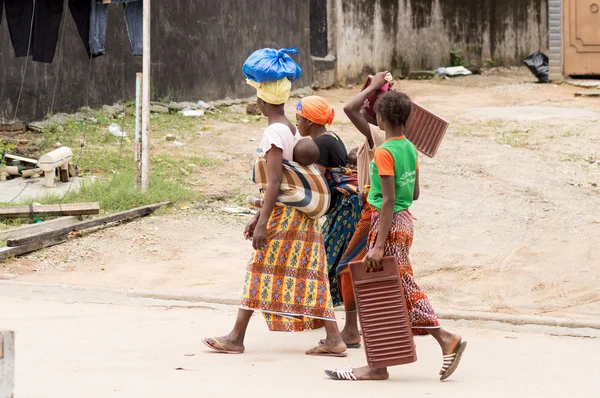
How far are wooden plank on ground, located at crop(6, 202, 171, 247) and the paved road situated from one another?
63.2 inches

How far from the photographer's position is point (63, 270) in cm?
841

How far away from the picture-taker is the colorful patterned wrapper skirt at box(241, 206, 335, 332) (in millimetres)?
5586

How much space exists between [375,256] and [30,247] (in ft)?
15.0

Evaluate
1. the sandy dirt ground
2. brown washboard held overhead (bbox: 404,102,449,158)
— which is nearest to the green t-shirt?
brown washboard held overhead (bbox: 404,102,449,158)

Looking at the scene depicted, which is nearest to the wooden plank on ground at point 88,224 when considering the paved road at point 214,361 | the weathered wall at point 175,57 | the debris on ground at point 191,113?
the paved road at point 214,361

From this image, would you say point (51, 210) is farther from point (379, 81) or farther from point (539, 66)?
point (539, 66)

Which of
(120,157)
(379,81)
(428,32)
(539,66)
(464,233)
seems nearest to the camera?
(379,81)

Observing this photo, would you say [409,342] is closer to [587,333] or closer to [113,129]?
[587,333]

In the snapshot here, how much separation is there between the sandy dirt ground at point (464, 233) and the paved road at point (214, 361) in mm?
861

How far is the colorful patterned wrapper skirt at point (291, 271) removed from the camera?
18.3 feet

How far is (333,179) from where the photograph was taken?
607 centimetres

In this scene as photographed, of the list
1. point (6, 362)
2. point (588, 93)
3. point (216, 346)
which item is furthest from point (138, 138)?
point (588, 93)

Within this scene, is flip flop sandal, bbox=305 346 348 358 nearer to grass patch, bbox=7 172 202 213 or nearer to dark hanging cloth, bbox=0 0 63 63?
grass patch, bbox=7 172 202 213

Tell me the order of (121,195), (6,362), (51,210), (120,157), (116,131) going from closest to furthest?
(6,362), (51,210), (121,195), (120,157), (116,131)
